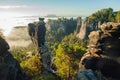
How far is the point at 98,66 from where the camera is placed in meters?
77.8

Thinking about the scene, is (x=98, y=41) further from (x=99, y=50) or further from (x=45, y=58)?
(x=45, y=58)

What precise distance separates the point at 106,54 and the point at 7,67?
32.7m

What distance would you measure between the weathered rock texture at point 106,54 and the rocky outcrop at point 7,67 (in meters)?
22.6

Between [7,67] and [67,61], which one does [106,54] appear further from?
[7,67]

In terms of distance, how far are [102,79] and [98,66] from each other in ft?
23.9

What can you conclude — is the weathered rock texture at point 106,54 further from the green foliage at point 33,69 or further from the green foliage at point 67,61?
the green foliage at point 33,69

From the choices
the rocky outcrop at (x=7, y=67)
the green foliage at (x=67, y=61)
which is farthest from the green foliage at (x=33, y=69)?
the rocky outcrop at (x=7, y=67)

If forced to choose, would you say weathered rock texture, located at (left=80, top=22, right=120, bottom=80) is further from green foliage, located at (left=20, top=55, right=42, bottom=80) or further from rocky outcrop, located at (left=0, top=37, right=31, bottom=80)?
rocky outcrop, located at (left=0, top=37, right=31, bottom=80)

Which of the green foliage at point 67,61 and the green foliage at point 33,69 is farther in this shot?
the green foliage at point 67,61

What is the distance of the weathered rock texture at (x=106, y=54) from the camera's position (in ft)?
254

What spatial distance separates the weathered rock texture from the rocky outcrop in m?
22.6

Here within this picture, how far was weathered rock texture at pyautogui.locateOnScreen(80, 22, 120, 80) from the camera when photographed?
254 feet

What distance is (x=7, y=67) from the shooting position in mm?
55531

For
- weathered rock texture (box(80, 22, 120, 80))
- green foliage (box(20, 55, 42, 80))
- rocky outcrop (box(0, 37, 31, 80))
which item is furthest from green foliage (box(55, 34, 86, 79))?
rocky outcrop (box(0, 37, 31, 80))
